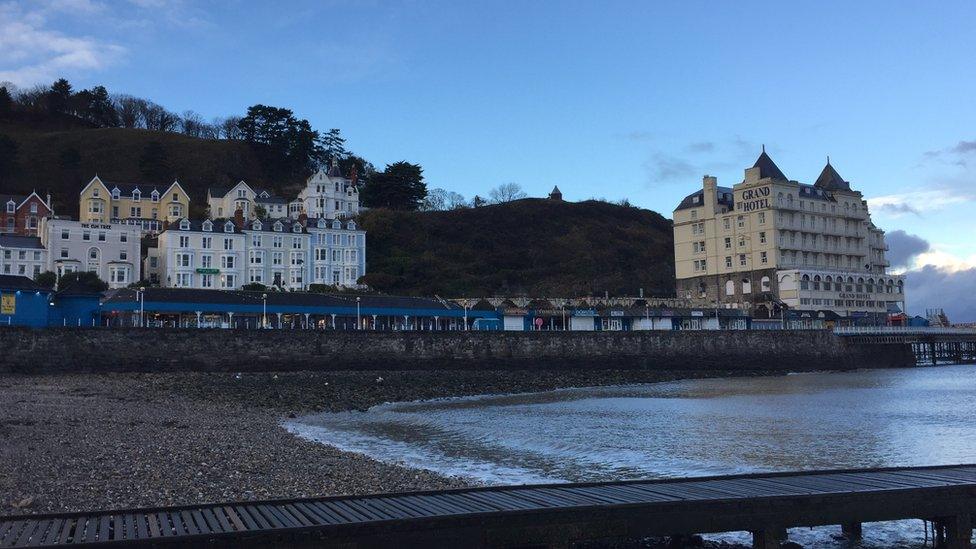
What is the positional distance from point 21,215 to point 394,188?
52002 mm

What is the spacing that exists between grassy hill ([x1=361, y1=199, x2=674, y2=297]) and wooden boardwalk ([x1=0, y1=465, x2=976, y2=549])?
81.6 metres

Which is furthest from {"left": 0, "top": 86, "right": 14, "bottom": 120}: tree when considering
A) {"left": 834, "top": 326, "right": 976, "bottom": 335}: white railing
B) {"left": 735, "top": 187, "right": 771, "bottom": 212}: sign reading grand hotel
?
{"left": 834, "top": 326, "right": 976, "bottom": 335}: white railing

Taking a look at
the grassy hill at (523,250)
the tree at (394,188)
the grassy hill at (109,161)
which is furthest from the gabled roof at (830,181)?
the grassy hill at (109,161)

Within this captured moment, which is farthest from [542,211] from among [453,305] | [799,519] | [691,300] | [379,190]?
[799,519]

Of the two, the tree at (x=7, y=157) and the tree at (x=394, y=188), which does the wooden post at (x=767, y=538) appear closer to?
the tree at (x=394, y=188)

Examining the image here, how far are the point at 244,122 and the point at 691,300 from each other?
81.5 meters

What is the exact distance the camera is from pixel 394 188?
123m

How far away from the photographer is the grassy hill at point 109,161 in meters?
116

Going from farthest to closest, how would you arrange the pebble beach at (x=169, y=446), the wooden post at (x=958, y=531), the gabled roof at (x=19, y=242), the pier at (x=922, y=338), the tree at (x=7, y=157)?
the tree at (x=7, y=157) < the pier at (x=922, y=338) < the gabled roof at (x=19, y=242) < the pebble beach at (x=169, y=446) < the wooden post at (x=958, y=531)

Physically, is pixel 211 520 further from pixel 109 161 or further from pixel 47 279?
pixel 109 161

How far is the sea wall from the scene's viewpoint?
158 feet

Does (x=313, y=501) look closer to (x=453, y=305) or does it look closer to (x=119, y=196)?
(x=453, y=305)

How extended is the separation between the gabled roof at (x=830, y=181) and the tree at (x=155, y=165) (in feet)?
319

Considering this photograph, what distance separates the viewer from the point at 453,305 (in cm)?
7812
